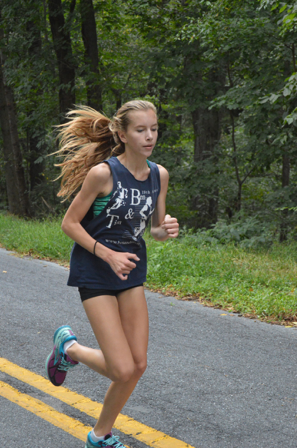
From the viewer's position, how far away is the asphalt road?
10.6ft

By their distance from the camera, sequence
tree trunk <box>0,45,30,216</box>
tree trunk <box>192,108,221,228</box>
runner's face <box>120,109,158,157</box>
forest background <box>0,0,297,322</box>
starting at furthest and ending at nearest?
tree trunk <box>0,45,30,216</box> < tree trunk <box>192,108,221,228</box> < forest background <box>0,0,297,322</box> < runner's face <box>120,109,158,157</box>

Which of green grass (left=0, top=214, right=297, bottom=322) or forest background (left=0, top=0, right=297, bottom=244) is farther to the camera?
forest background (left=0, top=0, right=297, bottom=244)

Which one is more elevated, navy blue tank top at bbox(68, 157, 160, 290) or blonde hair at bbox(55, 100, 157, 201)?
blonde hair at bbox(55, 100, 157, 201)

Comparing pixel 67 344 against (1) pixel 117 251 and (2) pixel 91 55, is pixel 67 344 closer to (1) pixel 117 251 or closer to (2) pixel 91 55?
(1) pixel 117 251

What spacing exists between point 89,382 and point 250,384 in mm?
1315

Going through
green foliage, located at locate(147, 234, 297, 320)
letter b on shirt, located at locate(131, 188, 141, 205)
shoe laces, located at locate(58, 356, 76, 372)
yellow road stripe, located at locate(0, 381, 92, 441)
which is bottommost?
green foliage, located at locate(147, 234, 297, 320)

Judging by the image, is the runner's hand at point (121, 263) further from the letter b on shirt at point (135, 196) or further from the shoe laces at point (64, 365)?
the shoe laces at point (64, 365)

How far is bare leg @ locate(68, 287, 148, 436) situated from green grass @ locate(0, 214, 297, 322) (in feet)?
10.5

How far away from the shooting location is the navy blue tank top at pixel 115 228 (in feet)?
9.56

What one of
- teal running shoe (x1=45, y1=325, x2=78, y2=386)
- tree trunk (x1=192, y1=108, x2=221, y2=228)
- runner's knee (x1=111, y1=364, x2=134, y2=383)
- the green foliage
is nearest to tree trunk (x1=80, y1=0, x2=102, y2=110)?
tree trunk (x1=192, y1=108, x2=221, y2=228)

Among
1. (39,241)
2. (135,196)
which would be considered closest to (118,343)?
(135,196)

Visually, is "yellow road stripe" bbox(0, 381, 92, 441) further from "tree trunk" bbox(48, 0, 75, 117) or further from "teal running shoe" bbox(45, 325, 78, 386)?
"tree trunk" bbox(48, 0, 75, 117)

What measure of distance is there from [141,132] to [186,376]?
2239mm

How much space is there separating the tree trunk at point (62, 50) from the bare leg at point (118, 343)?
12922 millimetres
